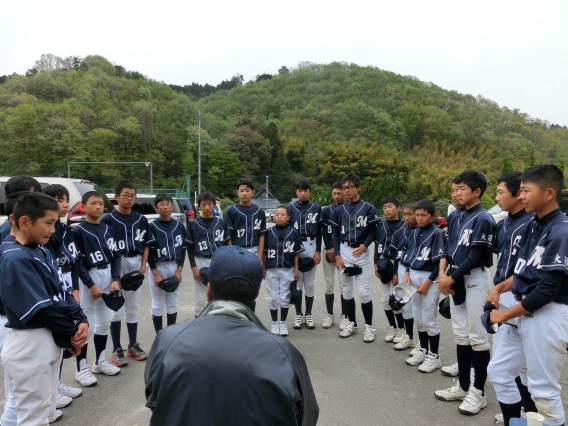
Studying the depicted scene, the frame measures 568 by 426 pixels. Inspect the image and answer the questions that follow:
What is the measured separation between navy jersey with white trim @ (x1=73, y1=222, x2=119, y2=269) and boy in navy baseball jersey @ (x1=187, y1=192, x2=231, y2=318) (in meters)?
1.29

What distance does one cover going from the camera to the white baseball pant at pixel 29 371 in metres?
2.55

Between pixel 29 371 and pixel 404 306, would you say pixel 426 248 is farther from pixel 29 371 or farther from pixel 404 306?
pixel 29 371

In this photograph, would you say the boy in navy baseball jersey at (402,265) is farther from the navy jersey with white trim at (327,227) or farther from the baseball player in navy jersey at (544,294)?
the baseball player in navy jersey at (544,294)

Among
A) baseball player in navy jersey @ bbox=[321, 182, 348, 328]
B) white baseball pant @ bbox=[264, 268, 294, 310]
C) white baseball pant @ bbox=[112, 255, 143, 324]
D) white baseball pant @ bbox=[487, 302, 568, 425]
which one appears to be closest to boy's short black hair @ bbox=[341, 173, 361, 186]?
baseball player in navy jersey @ bbox=[321, 182, 348, 328]

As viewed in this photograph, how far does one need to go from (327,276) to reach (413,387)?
2.42 metres

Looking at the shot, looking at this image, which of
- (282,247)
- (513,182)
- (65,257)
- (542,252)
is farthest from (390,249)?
(65,257)

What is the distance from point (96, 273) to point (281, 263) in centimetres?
250

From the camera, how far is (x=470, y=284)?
12.4 ft

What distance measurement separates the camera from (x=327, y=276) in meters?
6.23

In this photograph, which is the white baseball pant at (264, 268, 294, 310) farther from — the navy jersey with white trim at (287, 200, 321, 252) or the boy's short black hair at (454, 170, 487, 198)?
the boy's short black hair at (454, 170, 487, 198)

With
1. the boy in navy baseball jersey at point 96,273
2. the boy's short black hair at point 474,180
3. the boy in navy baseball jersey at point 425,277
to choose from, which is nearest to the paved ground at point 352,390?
the boy in navy baseball jersey at point 425,277

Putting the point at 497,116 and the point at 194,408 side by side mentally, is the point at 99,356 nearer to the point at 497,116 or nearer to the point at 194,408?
the point at 194,408

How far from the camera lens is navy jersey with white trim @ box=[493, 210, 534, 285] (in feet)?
10.2

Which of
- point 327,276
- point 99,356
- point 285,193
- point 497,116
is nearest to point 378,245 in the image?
point 327,276
